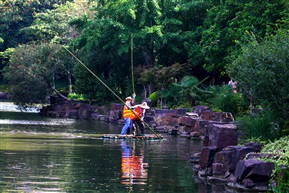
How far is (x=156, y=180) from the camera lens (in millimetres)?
18422

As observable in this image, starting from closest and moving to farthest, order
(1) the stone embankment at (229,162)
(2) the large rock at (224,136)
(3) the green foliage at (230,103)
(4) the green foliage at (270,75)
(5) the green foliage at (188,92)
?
(1) the stone embankment at (229,162) → (2) the large rock at (224,136) → (4) the green foliage at (270,75) → (3) the green foliage at (230,103) → (5) the green foliage at (188,92)

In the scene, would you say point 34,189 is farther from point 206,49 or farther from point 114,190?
point 206,49

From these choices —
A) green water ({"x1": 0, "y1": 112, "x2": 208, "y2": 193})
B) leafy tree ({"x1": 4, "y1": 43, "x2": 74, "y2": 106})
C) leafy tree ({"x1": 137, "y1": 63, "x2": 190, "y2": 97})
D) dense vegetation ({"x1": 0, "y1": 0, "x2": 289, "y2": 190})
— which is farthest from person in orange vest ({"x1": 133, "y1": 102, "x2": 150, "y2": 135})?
leafy tree ({"x1": 4, "y1": 43, "x2": 74, "y2": 106})

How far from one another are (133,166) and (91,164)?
1.20 meters

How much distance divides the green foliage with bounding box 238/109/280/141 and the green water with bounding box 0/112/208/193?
2040mm

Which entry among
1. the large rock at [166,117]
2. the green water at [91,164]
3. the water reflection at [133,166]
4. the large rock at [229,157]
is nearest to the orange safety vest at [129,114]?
the green water at [91,164]

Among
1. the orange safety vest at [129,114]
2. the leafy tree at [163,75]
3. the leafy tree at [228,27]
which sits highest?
the leafy tree at [228,27]

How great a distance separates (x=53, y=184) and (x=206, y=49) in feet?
84.4

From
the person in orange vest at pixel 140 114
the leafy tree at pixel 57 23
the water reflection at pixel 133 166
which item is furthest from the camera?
the leafy tree at pixel 57 23

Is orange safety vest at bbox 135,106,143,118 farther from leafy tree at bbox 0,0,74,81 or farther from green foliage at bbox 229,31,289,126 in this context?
leafy tree at bbox 0,0,74,81

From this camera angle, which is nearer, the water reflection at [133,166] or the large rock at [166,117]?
the water reflection at [133,166]

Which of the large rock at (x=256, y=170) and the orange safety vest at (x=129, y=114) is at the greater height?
the orange safety vest at (x=129, y=114)

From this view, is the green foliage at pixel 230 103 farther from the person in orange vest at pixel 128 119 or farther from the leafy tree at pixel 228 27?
the person in orange vest at pixel 128 119

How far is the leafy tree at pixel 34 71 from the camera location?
54719 mm
